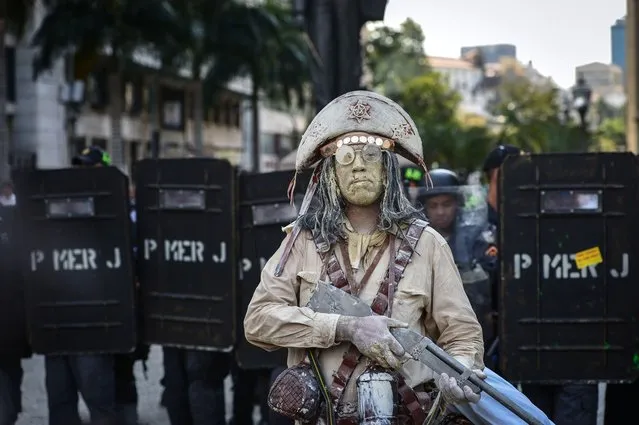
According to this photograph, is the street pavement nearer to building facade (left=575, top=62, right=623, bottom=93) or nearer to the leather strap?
building facade (left=575, top=62, right=623, bottom=93)

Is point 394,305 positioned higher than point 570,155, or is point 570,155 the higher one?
point 570,155

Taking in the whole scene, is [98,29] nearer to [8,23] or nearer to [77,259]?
[8,23]

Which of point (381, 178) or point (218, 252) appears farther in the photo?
point (218, 252)

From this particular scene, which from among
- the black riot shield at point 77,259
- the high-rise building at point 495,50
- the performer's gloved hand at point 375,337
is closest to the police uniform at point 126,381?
the black riot shield at point 77,259

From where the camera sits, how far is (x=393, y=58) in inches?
2581

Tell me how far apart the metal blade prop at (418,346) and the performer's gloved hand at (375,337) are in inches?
1.2

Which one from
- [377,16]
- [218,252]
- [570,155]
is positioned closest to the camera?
[570,155]

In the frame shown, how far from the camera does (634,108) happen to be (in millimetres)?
32750

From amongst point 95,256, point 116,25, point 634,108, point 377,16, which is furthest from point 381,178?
point 116,25

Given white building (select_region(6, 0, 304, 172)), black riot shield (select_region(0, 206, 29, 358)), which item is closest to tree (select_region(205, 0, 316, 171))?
white building (select_region(6, 0, 304, 172))

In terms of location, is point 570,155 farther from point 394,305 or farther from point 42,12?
point 42,12

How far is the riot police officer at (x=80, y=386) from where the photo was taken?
7965mm

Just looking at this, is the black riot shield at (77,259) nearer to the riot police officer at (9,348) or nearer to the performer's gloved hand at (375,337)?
the riot police officer at (9,348)

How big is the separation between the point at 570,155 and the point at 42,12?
119 ft
